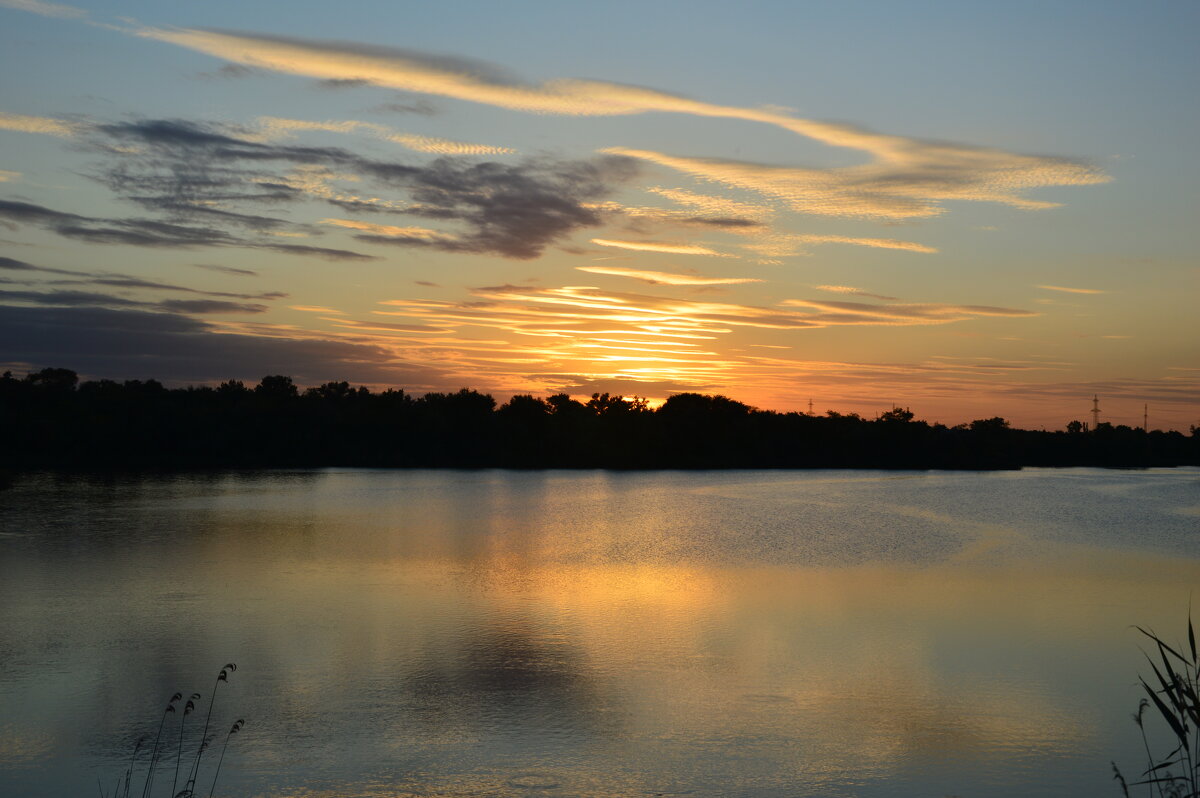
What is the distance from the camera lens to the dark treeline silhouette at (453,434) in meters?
83.8

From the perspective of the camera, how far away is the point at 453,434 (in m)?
102

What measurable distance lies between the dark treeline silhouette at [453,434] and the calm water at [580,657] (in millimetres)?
58183

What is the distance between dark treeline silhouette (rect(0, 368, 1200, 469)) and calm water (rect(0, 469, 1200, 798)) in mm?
58183

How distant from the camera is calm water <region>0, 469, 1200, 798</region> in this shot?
29.0ft

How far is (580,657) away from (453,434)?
90406mm

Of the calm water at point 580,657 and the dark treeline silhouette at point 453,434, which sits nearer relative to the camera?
the calm water at point 580,657

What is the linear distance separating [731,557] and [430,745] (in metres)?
17.4

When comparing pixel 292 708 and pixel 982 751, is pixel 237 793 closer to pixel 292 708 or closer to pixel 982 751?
pixel 292 708

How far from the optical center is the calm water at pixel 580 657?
885 cm

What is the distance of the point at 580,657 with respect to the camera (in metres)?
13.3

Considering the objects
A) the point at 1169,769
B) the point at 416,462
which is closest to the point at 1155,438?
the point at 416,462

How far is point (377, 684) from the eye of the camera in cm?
1155

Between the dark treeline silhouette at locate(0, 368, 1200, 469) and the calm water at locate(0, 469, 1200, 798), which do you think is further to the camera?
the dark treeline silhouette at locate(0, 368, 1200, 469)

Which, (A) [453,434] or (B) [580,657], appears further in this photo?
(A) [453,434]
